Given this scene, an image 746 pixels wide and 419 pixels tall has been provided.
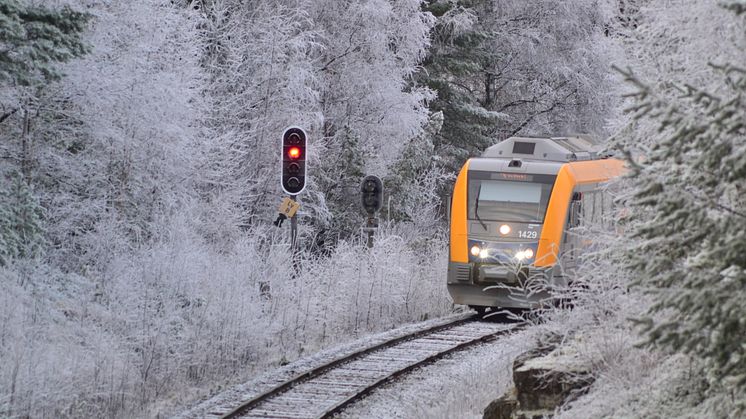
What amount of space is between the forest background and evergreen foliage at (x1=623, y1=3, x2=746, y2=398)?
0.7 inches

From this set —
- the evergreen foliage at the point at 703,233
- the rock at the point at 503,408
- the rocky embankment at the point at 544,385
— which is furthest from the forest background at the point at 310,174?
the rock at the point at 503,408

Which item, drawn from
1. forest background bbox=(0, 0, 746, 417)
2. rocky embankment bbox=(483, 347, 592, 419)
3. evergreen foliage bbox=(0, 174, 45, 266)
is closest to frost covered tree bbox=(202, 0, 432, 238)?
forest background bbox=(0, 0, 746, 417)

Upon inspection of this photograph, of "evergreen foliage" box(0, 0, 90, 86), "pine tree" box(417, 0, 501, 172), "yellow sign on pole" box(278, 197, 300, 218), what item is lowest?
"yellow sign on pole" box(278, 197, 300, 218)

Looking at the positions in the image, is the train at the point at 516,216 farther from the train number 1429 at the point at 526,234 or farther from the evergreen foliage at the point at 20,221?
the evergreen foliage at the point at 20,221

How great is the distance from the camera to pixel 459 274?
20.0m

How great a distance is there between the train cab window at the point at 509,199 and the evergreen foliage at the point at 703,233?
12043mm

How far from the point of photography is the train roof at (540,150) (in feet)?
66.7

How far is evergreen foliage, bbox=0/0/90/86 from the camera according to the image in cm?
1535

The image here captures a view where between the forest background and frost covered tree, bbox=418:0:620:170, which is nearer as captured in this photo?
the forest background

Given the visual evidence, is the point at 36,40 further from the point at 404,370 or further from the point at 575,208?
the point at 575,208

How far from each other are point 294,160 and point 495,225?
3.51m

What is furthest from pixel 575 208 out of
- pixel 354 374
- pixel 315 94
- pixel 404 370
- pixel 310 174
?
Answer: pixel 310 174

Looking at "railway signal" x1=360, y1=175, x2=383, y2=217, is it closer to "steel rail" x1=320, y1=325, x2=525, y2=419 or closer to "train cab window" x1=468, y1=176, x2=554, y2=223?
"train cab window" x1=468, y1=176, x2=554, y2=223

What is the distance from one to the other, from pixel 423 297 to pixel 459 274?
2731 millimetres
